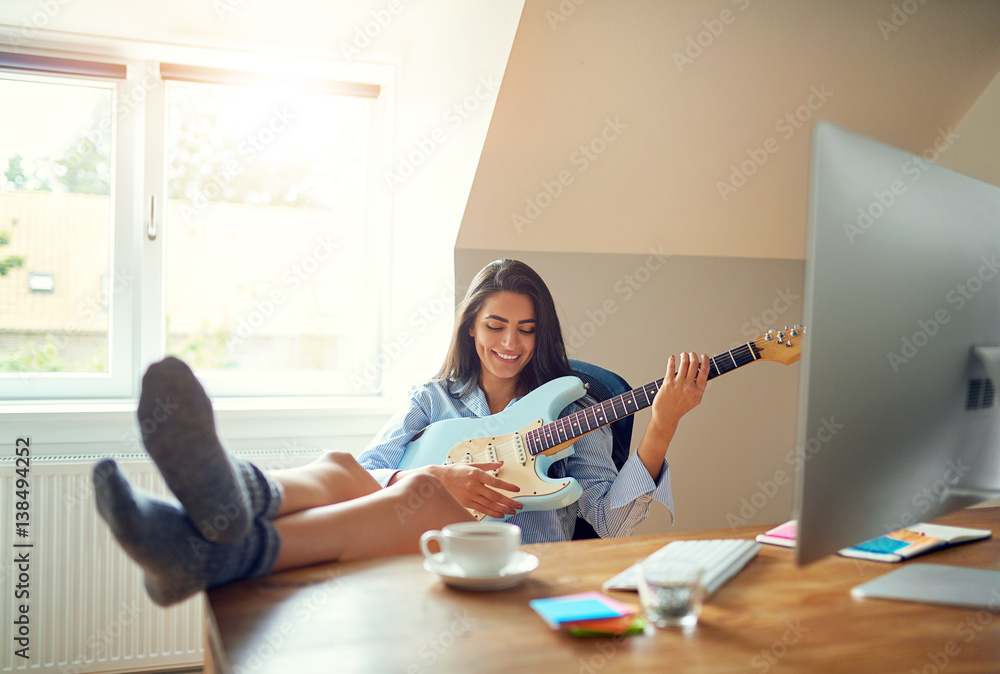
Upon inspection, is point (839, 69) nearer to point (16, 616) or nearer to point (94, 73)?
point (94, 73)

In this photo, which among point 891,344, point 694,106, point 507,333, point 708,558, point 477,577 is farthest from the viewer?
point 694,106

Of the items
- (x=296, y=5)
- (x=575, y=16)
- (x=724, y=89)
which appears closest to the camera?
(x=575, y=16)

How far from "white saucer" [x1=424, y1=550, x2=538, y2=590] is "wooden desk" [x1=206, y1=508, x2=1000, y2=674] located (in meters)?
0.01

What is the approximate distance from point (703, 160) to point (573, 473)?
1.07m

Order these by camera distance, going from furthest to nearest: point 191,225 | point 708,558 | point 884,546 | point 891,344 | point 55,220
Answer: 1. point 191,225
2. point 55,220
3. point 884,546
4. point 708,558
5. point 891,344

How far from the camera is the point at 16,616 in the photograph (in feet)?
6.82

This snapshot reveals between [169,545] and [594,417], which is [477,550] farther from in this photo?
[594,417]

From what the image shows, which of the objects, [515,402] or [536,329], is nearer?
[515,402]

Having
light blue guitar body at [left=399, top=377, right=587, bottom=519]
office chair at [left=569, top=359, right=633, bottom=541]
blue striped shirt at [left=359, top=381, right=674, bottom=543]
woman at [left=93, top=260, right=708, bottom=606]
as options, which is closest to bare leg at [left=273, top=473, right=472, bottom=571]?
woman at [left=93, top=260, right=708, bottom=606]

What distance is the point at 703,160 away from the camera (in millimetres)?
2248

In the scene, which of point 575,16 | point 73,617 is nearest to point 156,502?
point 575,16

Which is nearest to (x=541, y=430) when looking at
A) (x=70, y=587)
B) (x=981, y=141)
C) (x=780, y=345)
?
(x=780, y=345)

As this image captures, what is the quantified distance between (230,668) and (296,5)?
219 centimetres

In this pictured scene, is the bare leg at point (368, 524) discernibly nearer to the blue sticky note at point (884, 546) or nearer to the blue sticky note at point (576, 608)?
the blue sticky note at point (576, 608)
